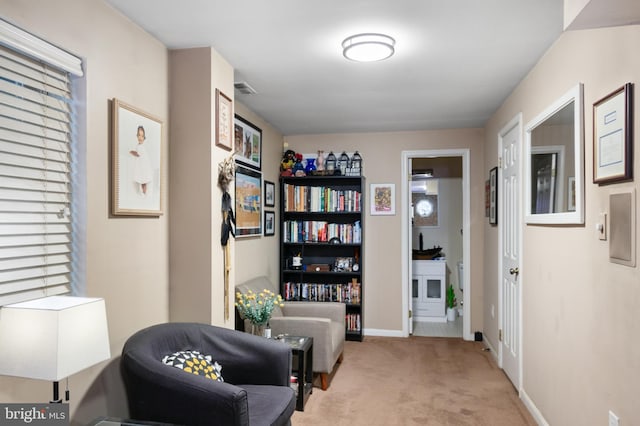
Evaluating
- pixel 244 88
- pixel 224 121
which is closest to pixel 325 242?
pixel 244 88

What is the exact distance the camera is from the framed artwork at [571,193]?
2.39 metres

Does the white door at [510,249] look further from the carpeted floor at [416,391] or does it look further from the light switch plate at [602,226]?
the light switch plate at [602,226]

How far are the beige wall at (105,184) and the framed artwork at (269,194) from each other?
2.18 meters

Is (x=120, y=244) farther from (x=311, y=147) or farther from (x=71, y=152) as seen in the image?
(x=311, y=147)

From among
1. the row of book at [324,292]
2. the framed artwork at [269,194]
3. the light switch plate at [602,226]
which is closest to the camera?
the light switch plate at [602,226]

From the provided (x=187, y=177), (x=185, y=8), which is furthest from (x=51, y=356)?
(x=185, y=8)

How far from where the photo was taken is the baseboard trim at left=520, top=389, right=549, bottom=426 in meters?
2.91

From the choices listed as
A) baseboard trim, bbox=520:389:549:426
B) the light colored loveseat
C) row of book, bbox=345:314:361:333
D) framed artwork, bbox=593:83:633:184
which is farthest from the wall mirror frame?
row of book, bbox=345:314:361:333

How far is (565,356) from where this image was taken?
2.53 meters

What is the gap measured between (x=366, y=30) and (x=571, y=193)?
145 centimetres

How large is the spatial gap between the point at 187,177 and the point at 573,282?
7.52ft

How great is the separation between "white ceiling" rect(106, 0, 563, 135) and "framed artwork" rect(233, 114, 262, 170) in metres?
0.21

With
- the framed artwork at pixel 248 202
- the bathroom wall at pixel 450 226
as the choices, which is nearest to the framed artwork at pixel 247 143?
the framed artwork at pixel 248 202

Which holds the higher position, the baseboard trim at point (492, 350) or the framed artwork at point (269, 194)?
the framed artwork at point (269, 194)
